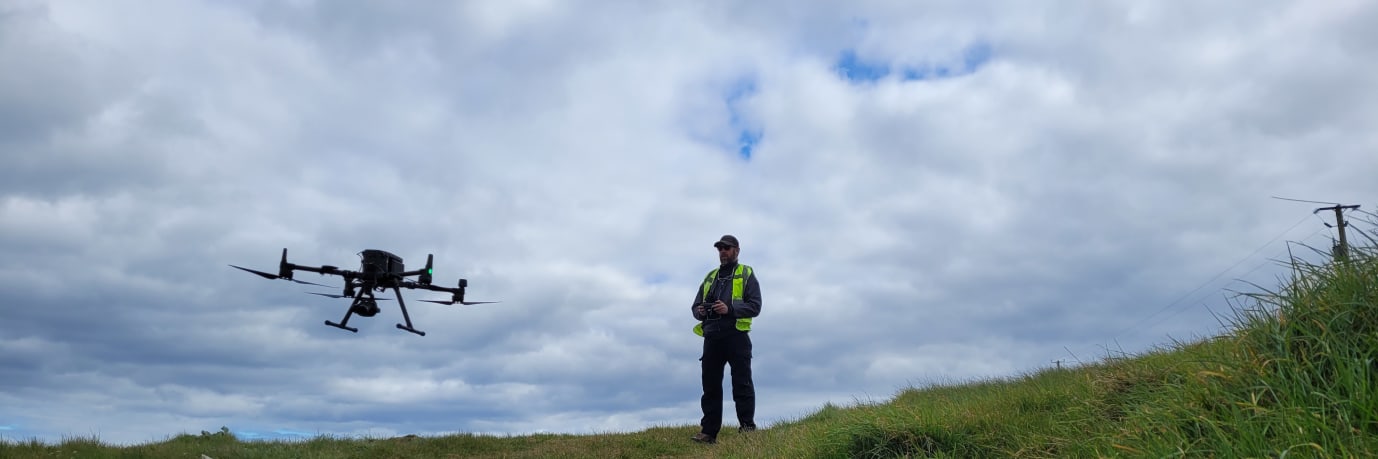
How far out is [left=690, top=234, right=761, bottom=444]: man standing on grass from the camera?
13141 millimetres

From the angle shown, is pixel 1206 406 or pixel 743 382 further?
Result: pixel 743 382

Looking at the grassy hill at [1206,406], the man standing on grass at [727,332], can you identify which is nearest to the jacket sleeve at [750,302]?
the man standing on grass at [727,332]

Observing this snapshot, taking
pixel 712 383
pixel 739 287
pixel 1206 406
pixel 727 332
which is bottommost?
pixel 1206 406

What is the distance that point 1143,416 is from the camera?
6719 mm

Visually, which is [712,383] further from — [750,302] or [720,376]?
[750,302]

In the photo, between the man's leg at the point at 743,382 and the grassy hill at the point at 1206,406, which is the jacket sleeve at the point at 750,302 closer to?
the man's leg at the point at 743,382

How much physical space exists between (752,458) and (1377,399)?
613 cm

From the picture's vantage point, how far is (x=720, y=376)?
Result: 13.4 metres

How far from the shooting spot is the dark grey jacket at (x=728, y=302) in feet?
42.8

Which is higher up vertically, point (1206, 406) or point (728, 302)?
point (728, 302)

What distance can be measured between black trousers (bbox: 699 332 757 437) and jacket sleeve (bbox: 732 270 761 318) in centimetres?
35

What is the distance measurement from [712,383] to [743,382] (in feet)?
1.49

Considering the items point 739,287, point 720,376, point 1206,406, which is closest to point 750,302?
point 739,287

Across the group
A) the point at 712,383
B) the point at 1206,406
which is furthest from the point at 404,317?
the point at 1206,406
